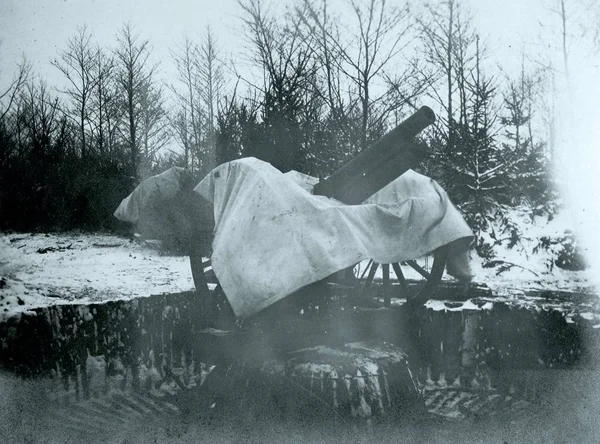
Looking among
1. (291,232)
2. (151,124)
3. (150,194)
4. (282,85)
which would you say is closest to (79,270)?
(150,194)

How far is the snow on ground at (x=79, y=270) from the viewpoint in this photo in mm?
3518

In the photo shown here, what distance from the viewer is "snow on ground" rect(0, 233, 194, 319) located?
352cm

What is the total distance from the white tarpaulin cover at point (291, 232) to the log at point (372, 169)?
13 cm

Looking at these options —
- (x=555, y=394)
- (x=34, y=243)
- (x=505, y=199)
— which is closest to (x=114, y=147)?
(x=34, y=243)

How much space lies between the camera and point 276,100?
962 cm

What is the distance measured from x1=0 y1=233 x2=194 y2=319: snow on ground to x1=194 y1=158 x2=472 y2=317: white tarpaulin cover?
5.00 ft

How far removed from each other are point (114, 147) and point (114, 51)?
903mm

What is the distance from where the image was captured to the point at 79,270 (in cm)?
409

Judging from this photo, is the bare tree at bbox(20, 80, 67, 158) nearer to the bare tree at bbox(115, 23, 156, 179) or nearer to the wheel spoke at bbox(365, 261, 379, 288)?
the bare tree at bbox(115, 23, 156, 179)

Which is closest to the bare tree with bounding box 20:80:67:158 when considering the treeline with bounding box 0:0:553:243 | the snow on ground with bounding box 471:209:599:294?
the treeline with bounding box 0:0:553:243

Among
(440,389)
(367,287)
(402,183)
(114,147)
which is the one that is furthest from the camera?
(114,147)

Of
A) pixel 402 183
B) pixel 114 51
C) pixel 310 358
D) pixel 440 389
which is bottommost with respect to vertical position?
pixel 440 389

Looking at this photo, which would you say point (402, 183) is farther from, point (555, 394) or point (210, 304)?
point (555, 394)

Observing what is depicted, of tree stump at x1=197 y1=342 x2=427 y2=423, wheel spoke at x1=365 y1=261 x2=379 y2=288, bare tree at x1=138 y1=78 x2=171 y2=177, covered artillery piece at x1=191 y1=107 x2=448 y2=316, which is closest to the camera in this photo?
tree stump at x1=197 y1=342 x2=427 y2=423
